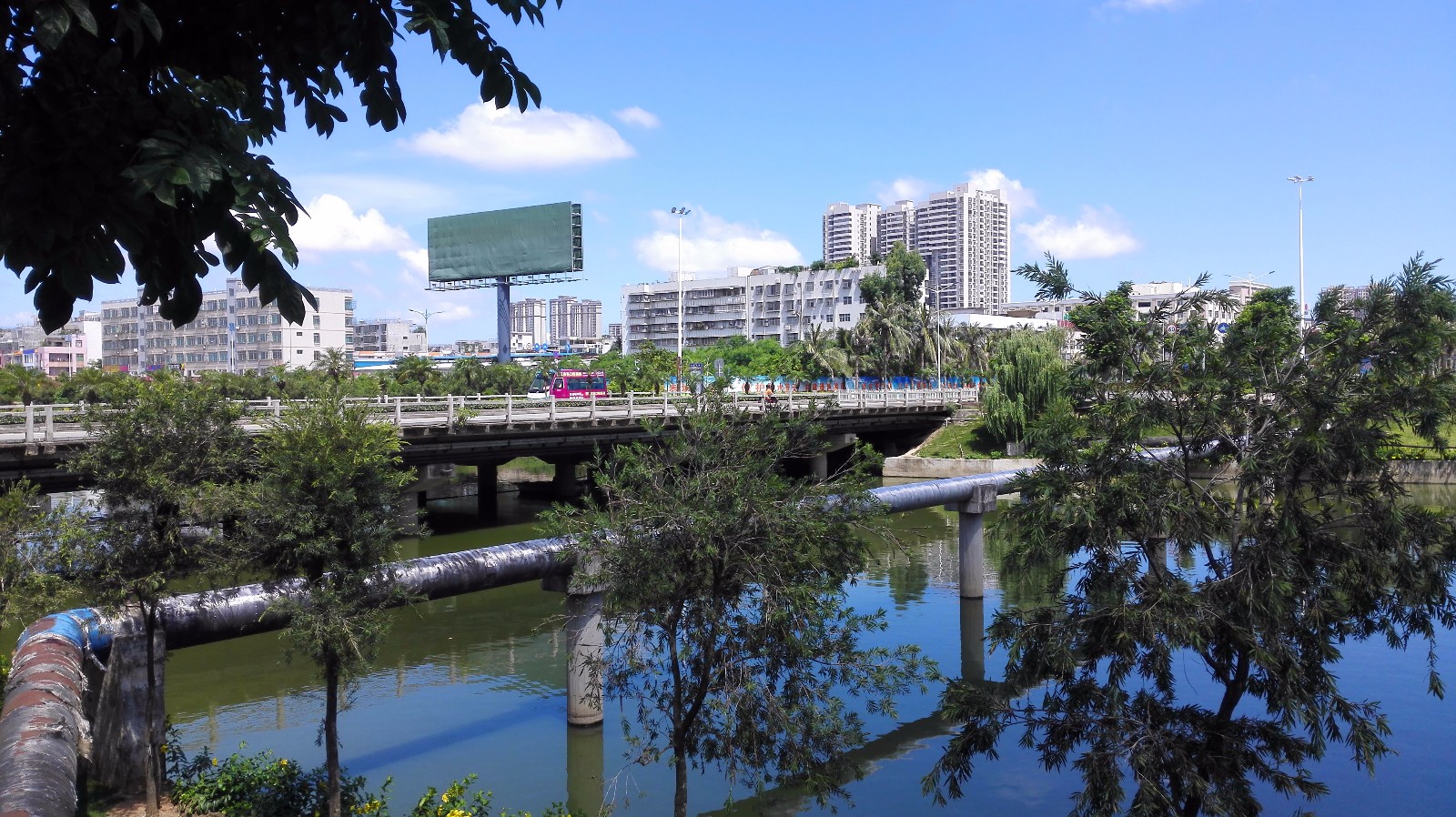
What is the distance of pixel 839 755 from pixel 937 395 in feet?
200

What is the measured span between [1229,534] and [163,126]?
34.0 feet

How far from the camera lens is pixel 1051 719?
37.1ft

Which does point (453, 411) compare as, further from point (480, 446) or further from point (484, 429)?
point (480, 446)

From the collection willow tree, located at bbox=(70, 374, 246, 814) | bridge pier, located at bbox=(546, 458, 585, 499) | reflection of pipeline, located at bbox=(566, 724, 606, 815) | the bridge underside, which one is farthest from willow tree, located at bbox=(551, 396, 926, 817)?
bridge pier, located at bbox=(546, 458, 585, 499)

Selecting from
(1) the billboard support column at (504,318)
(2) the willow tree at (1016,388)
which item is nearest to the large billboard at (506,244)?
(1) the billboard support column at (504,318)

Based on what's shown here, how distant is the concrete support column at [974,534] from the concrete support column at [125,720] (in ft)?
66.2

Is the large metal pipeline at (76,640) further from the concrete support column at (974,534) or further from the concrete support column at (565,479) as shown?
the concrete support column at (565,479)

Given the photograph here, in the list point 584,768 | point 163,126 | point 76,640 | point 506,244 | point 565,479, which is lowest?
point 584,768

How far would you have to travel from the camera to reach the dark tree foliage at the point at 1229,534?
1049 centimetres

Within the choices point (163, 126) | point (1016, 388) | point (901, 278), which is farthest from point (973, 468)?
point (163, 126)

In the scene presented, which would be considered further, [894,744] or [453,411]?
[453,411]

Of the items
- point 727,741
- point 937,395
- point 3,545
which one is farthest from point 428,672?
point 937,395

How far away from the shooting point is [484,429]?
39.4 m

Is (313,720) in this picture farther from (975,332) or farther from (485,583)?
(975,332)
